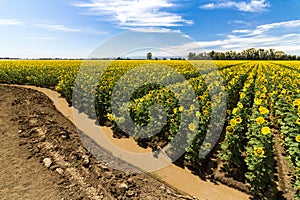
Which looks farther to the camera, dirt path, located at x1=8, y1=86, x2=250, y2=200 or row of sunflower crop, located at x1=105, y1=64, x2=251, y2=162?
row of sunflower crop, located at x1=105, y1=64, x2=251, y2=162

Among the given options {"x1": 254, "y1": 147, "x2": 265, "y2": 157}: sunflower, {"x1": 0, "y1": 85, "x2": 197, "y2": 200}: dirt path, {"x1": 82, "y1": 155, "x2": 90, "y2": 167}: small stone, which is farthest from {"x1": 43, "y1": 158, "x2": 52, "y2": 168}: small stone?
{"x1": 254, "y1": 147, "x2": 265, "y2": 157}: sunflower

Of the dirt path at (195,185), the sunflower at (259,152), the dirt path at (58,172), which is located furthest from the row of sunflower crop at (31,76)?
the sunflower at (259,152)

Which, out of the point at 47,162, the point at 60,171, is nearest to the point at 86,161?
the point at 60,171

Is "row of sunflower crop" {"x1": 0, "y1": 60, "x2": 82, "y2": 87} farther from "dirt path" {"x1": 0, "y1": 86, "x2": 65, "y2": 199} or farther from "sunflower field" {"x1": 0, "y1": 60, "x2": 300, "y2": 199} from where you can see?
"dirt path" {"x1": 0, "y1": 86, "x2": 65, "y2": 199}

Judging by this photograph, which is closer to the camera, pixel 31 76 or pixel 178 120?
pixel 178 120

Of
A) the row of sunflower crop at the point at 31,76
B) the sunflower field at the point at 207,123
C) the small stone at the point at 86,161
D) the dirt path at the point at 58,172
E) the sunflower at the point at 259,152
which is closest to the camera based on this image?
the sunflower at the point at 259,152

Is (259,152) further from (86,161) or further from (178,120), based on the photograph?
(86,161)

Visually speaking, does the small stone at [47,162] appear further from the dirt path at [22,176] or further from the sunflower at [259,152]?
the sunflower at [259,152]

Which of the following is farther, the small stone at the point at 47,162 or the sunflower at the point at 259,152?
the small stone at the point at 47,162

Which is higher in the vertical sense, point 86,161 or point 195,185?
point 86,161

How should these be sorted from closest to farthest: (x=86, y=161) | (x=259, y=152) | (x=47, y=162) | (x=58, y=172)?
(x=259, y=152) → (x=58, y=172) → (x=47, y=162) → (x=86, y=161)

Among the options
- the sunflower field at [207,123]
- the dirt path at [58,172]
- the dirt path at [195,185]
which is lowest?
the dirt path at [195,185]

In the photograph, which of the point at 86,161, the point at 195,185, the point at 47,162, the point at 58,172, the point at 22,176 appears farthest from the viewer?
the point at 86,161

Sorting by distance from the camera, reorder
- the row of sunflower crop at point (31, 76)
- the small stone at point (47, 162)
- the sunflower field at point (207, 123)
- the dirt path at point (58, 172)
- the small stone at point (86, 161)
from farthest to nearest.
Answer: the row of sunflower crop at point (31, 76) < the small stone at point (86, 161) < the small stone at point (47, 162) < the sunflower field at point (207, 123) < the dirt path at point (58, 172)
